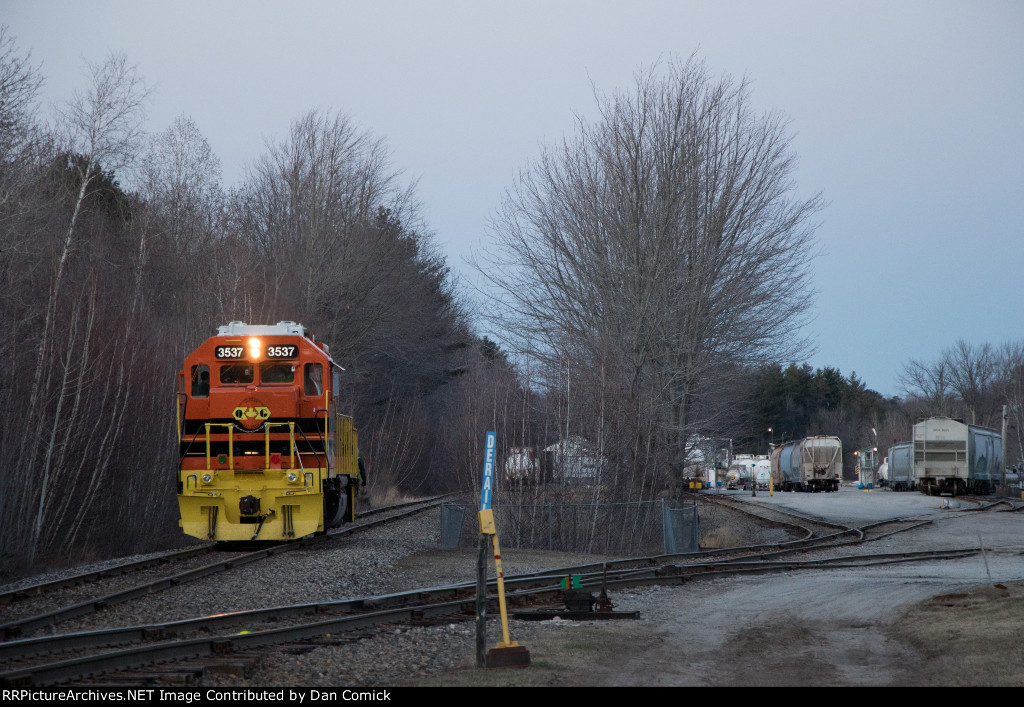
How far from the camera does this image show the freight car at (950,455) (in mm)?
50031

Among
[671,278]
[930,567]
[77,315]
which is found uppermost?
[671,278]

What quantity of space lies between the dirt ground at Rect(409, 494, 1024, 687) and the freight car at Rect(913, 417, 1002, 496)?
36.3m

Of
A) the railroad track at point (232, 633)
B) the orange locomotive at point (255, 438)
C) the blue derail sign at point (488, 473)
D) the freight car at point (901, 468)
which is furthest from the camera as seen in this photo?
the freight car at point (901, 468)

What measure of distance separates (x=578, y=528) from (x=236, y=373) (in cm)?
973

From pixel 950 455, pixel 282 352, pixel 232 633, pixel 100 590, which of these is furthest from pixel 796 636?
pixel 950 455

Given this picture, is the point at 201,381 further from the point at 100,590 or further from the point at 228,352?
the point at 100,590

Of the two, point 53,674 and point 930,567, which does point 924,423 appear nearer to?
point 930,567

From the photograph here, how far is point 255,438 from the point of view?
16.6 metres

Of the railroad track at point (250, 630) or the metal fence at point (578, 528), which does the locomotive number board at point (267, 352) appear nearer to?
the railroad track at point (250, 630)

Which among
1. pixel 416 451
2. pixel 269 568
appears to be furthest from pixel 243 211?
pixel 269 568

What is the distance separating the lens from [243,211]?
4106 centimetres

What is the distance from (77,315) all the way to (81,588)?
29.0 ft

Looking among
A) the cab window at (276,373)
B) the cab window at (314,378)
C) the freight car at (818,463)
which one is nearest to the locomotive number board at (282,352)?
the cab window at (276,373)

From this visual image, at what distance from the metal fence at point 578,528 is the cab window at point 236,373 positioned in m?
6.74
